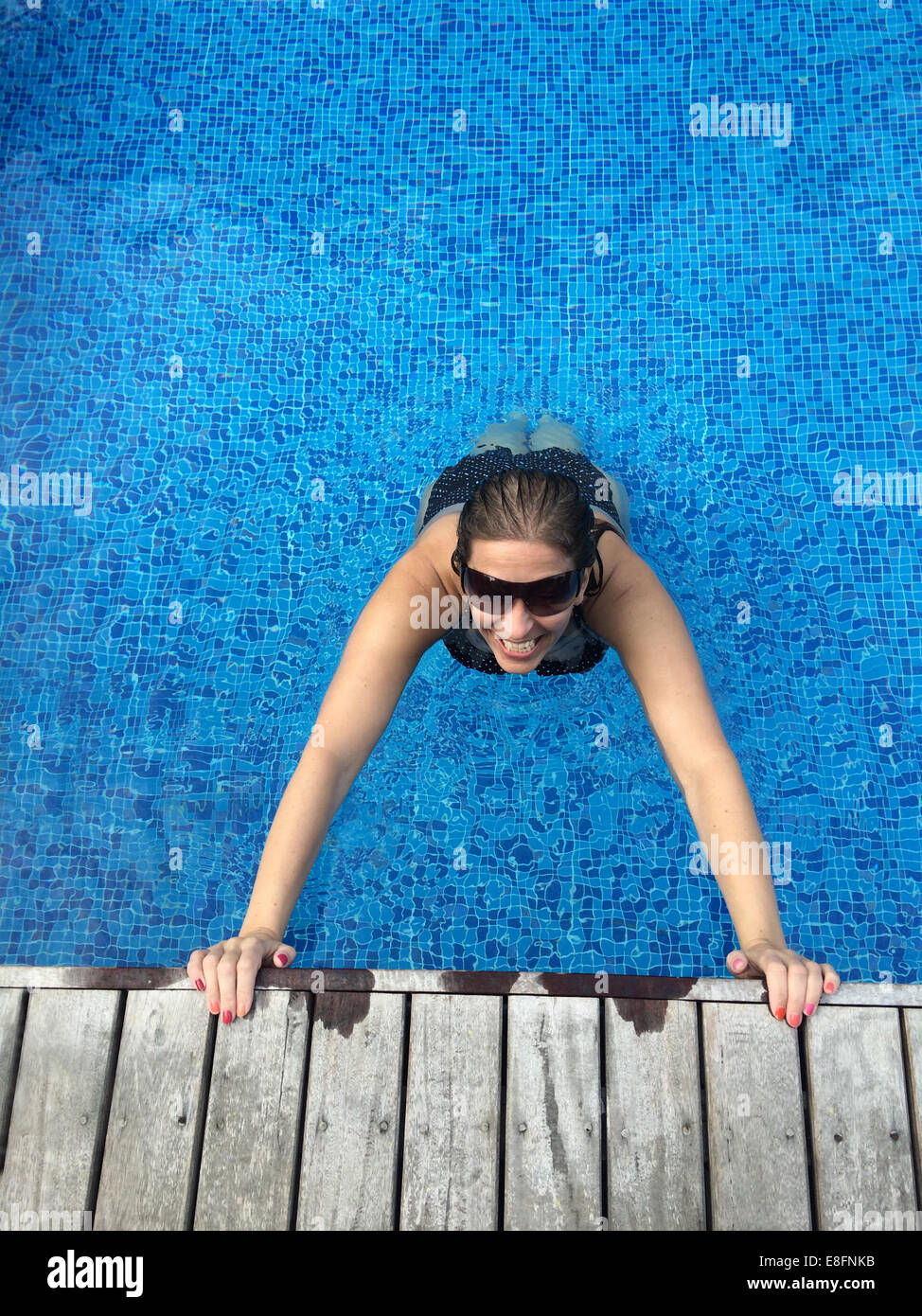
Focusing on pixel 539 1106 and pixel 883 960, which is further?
pixel 883 960

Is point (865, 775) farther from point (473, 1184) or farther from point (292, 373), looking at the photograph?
point (292, 373)

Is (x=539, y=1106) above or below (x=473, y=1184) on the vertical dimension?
above

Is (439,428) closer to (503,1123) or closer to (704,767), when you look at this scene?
(704,767)

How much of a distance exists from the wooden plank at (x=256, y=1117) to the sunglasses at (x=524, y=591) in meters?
1.04

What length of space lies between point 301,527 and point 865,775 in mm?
2421

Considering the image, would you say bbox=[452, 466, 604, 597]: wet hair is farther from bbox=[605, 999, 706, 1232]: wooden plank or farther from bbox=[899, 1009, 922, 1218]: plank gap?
bbox=[899, 1009, 922, 1218]: plank gap

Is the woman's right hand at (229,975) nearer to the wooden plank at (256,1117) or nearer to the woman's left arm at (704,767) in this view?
the wooden plank at (256,1117)

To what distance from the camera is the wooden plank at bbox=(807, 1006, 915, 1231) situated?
80.0 inches

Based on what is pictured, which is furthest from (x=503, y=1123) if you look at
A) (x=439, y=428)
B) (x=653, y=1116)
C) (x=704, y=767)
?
(x=439, y=428)

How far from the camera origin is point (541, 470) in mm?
3115

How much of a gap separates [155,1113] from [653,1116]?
1066mm

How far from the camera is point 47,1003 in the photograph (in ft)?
7.27
